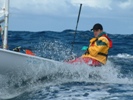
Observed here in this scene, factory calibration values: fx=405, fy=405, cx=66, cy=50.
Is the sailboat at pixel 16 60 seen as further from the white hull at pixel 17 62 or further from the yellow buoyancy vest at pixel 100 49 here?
the yellow buoyancy vest at pixel 100 49

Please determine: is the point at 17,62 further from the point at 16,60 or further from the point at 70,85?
the point at 70,85

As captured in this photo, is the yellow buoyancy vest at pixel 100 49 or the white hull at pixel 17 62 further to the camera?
the yellow buoyancy vest at pixel 100 49

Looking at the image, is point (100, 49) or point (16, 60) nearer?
point (16, 60)

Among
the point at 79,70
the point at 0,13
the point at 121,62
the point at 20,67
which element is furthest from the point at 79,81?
the point at 121,62

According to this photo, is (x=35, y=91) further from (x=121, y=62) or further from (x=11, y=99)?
(x=121, y=62)

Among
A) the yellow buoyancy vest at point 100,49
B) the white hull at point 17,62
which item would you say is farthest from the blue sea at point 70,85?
the yellow buoyancy vest at point 100,49

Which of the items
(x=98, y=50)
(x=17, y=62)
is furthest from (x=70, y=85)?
(x=17, y=62)

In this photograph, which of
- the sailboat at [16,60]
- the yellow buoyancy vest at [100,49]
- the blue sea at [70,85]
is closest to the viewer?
the blue sea at [70,85]

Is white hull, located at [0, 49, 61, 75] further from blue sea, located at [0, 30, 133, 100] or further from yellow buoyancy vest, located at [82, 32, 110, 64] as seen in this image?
yellow buoyancy vest, located at [82, 32, 110, 64]

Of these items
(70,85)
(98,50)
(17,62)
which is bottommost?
(70,85)

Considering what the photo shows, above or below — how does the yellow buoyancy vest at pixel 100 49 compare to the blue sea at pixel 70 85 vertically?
above

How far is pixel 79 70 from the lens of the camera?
11.6 meters

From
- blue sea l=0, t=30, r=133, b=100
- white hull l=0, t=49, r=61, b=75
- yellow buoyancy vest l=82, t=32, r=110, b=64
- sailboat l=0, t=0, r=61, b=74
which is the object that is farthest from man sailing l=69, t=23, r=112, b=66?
white hull l=0, t=49, r=61, b=75

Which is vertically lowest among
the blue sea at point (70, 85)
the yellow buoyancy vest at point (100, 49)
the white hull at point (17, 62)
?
the blue sea at point (70, 85)
